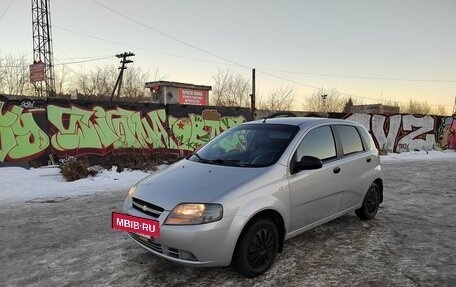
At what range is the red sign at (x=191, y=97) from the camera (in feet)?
95.4

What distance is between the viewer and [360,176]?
5719 millimetres

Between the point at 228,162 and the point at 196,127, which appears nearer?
the point at 228,162

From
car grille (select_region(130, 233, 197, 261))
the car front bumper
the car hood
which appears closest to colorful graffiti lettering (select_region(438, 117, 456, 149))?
the car hood

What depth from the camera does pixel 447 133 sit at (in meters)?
24.4

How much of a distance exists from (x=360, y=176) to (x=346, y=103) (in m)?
42.8

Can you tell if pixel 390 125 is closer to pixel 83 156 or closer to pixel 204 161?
pixel 83 156

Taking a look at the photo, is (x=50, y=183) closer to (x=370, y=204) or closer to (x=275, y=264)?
(x=275, y=264)

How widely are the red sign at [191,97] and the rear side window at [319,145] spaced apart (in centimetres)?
2415

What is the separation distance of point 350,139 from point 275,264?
2302 mm

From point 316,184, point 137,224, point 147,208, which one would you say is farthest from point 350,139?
point 137,224

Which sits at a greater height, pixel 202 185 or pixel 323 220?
pixel 202 185

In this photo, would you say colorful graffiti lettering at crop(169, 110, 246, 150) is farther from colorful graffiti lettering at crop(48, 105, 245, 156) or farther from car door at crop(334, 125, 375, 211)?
car door at crop(334, 125, 375, 211)

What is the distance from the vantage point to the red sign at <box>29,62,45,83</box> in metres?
29.6

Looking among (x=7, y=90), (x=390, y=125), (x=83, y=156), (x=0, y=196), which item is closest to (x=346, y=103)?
(x=390, y=125)
